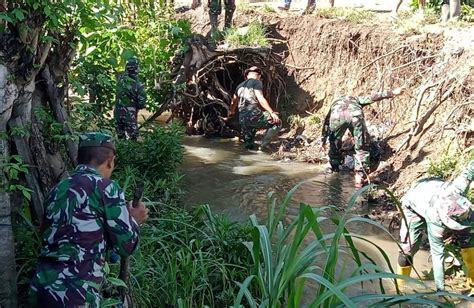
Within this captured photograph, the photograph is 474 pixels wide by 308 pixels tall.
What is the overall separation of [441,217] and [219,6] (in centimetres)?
821

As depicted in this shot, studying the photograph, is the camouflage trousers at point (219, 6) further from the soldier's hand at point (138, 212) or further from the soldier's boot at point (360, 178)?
the soldier's hand at point (138, 212)

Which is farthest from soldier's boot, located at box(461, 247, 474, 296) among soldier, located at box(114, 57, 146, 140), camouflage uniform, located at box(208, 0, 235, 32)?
camouflage uniform, located at box(208, 0, 235, 32)

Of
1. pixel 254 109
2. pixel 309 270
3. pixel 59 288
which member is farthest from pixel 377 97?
pixel 59 288

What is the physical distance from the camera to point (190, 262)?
4.40 metres

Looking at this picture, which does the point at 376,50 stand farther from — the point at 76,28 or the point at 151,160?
the point at 76,28

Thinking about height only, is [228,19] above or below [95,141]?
above

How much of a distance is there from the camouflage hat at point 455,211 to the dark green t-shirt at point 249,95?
18.3 feet

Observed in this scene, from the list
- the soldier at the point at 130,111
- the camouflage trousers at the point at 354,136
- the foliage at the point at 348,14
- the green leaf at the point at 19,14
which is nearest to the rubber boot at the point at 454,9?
the foliage at the point at 348,14

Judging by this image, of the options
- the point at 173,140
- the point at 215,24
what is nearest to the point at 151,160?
the point at 173,140

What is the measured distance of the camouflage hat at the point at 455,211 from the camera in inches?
195

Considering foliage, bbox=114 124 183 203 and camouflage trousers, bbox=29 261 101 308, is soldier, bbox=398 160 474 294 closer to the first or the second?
foliage, bbox=114 124 183 203

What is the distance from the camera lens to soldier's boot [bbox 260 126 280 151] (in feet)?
34.4

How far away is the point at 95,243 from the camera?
3.10 m

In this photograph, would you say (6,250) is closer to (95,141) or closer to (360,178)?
(95,141)
